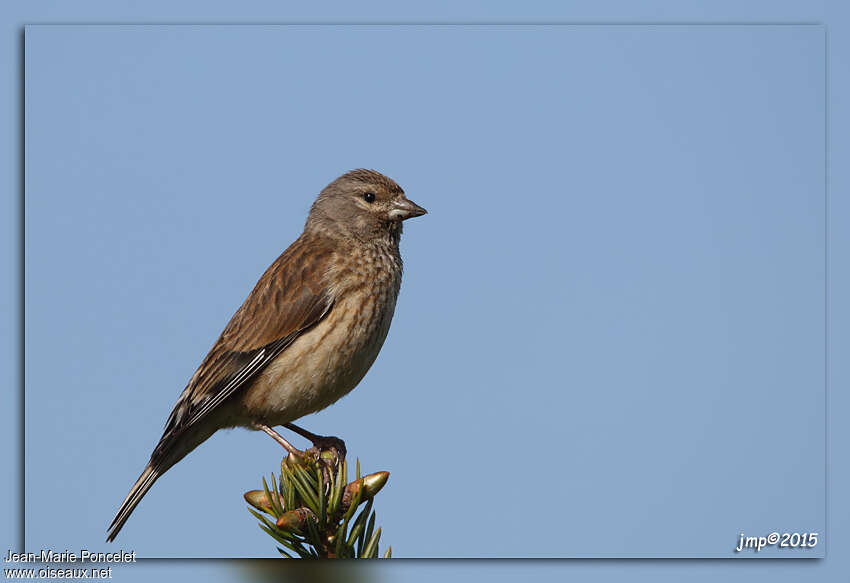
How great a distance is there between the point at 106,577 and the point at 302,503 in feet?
3.80

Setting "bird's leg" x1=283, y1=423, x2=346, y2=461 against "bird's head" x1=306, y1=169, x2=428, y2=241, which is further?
"bird's head" x1=306, y1=169, x2=428, y2=241

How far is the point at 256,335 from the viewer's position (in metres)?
5.97

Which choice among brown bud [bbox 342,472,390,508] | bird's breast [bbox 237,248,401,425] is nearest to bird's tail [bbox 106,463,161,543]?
bird's breast [bbox 237,248,401,425]

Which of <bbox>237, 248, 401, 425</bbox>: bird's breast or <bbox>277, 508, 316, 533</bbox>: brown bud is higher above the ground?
<bbox>237, 248, 401, 425</bbox>: bird's breast

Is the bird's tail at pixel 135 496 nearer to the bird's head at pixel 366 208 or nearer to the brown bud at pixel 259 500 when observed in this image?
the brown bud at pixel 259 500

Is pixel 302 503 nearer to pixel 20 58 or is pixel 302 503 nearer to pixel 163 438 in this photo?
pixel 163 438

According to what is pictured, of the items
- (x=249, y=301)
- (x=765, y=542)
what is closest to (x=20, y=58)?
(x=249, y=301)

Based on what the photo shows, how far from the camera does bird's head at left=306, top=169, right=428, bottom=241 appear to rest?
21.4 feet

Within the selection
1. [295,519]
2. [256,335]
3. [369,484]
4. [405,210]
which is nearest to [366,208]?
[405,210]

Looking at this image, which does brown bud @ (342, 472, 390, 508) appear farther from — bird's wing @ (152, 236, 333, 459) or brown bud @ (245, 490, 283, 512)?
bird's wing @ (152, 236, 333, 459)

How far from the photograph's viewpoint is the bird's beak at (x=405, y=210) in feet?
21.4

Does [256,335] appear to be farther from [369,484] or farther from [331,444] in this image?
[369,484]

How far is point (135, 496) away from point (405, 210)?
8.20ft

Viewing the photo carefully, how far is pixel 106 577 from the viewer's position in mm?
4738
